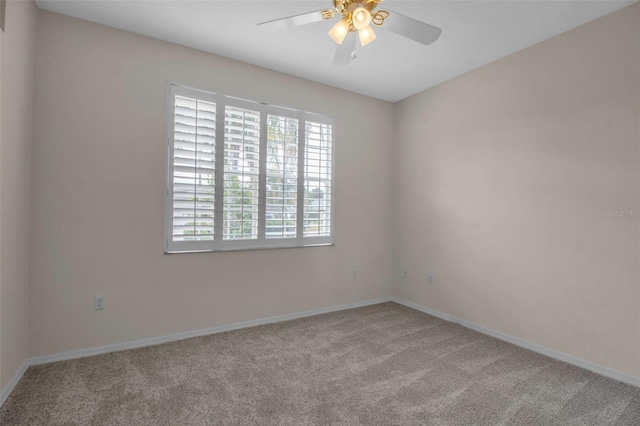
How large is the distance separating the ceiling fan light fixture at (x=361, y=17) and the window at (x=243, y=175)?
1852mm

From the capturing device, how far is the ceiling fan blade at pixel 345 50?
6.57ft

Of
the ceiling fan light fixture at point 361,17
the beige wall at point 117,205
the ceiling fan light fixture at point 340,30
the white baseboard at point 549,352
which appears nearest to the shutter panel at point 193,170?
the beige wall at point 117,205

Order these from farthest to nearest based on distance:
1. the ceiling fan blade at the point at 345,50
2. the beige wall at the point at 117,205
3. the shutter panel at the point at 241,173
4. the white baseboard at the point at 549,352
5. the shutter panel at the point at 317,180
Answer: the shutter panel at the point at 317,180 → the shutter panel at the point at 241,173 → the beige wall at the point at 117,205 → the white baseboard at the point at 549,352 → the ceiling fan blade at the point at 345,50

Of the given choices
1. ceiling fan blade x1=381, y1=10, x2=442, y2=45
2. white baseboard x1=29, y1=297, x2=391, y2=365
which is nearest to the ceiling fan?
ceiling fan blade x1=381, y1=10, x2=442, y2=45

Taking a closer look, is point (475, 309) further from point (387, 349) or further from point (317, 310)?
point (317, 310)

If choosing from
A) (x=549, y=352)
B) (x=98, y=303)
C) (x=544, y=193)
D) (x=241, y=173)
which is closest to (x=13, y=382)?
(x=98, y=303)

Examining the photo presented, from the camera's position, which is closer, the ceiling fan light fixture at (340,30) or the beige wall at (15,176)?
the ceiling fan light fixture at (340,30)

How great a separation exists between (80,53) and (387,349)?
3.58m

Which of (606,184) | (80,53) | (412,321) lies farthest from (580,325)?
(80,53)

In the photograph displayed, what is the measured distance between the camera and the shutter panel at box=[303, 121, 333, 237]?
3.73 meters

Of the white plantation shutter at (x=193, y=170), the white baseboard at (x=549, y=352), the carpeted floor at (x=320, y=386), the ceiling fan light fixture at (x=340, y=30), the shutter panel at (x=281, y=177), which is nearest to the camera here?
the ceiling fan light fixture at (x=340, y=30)

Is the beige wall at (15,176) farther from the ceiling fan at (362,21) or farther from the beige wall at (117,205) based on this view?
the ceiling fan at (362,21)

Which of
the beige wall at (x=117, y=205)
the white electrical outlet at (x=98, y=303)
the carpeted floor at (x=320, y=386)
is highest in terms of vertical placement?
the beige wall at (x=117, y=205)

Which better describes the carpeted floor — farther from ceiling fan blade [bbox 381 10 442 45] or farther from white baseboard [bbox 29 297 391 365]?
ceiling fan blade [bbox 381 10 442 45]
